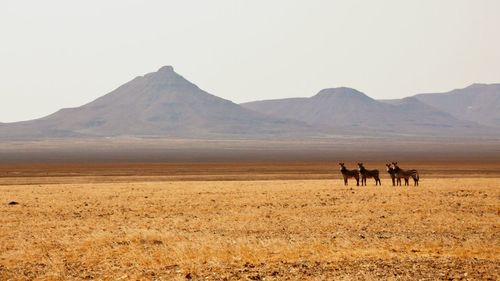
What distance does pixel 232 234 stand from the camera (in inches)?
802

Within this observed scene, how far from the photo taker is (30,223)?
23391 millimetres

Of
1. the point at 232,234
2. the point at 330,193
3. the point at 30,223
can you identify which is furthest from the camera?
the point at 330,193

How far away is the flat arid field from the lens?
48.5 feet

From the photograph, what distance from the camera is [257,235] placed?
2005 cm

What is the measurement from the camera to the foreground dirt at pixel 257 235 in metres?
14.8

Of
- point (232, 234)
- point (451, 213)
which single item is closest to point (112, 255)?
point (232, 234)

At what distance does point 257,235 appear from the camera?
789 inches

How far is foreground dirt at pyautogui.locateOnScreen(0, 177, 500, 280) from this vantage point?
582 inches

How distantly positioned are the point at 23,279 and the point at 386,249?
323 inches

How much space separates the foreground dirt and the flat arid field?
33 mm

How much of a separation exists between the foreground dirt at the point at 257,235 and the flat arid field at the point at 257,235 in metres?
0.03

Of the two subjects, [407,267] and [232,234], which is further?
[232,234]

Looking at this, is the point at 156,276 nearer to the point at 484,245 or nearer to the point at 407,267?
the point at 407,267

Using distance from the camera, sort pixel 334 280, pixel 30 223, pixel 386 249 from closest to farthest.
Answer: pixel 334 280
pixel 386 249
pixel 30 223
